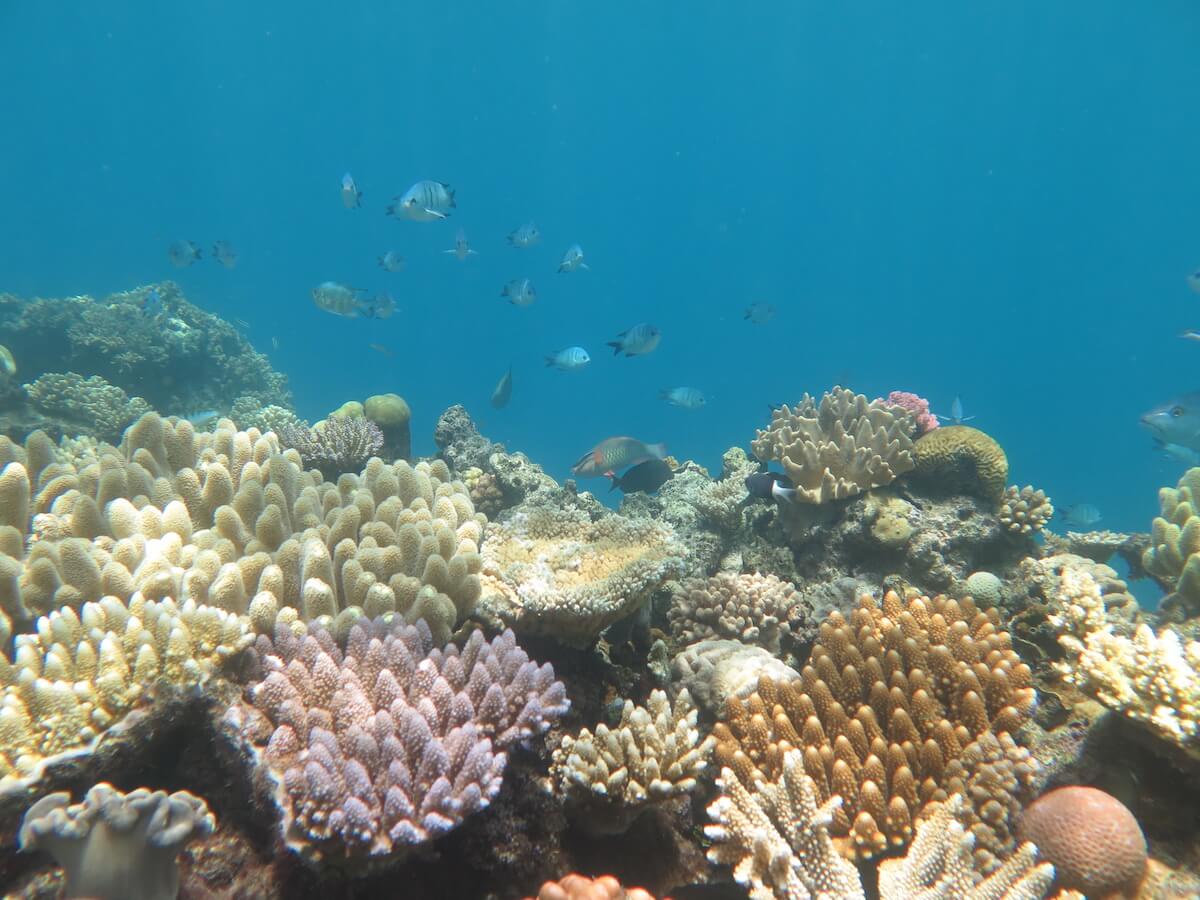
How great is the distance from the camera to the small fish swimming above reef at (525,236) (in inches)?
421

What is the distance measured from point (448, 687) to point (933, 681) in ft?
8.78

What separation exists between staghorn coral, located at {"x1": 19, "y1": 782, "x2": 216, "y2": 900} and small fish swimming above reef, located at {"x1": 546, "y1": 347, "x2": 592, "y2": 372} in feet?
28.6

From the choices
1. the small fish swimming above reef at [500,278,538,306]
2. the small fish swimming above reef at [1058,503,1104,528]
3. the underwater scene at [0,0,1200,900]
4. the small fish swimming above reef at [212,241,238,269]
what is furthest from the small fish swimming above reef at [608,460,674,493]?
the small fish swimming above reef at [212,241,238,269]

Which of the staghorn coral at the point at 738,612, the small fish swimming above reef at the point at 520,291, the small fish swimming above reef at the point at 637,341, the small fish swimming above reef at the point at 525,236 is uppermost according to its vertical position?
the small fish swimming above reef at the point at 525,236

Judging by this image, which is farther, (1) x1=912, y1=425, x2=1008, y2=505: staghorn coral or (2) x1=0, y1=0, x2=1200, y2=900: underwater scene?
(1) x1=912, y1=425, x2=1008, y2=505: staghorn coral

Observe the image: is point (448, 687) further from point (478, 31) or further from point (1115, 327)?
point (1115, 327)

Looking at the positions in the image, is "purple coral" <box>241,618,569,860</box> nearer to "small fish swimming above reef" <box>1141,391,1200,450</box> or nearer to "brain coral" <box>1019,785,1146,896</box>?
"brain coral" <box>1019,785,1146,896</box>

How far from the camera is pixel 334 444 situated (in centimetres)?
711

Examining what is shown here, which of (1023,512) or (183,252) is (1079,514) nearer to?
(1023,512)

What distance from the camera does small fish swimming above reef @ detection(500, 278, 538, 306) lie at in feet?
33.5

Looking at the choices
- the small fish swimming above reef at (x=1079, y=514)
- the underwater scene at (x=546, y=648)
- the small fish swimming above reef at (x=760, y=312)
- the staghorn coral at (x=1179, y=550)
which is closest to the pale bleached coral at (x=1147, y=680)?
the underwater scene at (x=546, y=648)

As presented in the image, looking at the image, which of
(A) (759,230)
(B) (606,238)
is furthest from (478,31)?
(A) (759,230)

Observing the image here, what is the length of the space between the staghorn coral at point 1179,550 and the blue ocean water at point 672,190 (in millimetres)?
77264

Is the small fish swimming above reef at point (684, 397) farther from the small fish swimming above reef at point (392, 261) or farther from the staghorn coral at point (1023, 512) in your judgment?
the small fish swimming above reef at point (392, 261)
